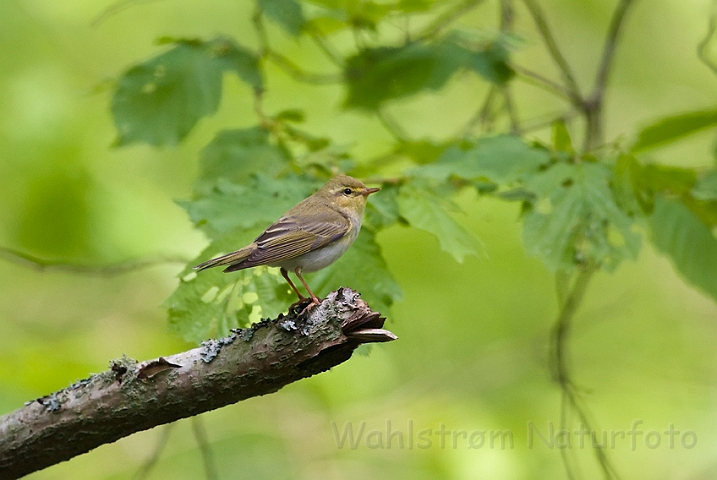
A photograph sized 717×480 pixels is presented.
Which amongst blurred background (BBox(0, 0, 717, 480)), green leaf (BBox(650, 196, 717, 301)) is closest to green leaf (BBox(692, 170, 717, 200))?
green leaf (BBox(650, 196, 717, 301))

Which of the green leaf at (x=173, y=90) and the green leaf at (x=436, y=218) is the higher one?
the green leaf at (x=173, y=90)

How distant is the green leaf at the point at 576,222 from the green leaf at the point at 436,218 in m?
0.34

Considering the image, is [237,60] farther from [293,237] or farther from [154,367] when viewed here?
[154,367]

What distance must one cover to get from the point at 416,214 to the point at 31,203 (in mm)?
3929

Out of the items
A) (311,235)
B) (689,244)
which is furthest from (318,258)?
(689,244)

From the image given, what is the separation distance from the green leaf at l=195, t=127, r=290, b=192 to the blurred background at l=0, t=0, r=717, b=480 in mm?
816

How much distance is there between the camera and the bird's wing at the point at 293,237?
308cm

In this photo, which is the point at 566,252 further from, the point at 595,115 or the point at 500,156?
the point at 595,115

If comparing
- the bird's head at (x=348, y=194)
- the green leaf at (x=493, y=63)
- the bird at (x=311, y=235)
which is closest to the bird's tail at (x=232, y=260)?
the bird at (x=311, y=235)

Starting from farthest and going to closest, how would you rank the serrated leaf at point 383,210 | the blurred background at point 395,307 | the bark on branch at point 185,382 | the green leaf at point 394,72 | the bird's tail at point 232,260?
the blurred background at point 395,307, the green leaf at point 394,72, the serrated leaf at point 383,210, the bird's tail at point 232,260, the bark on branch at point 185,382

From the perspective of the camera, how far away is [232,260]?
3.08 metres

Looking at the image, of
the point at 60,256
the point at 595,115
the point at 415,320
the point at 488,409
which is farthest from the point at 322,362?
the point at 415,320

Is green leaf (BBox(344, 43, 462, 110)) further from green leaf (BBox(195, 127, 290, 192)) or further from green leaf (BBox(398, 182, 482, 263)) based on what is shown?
green leaf (BBox(398, 182, 482, 263))

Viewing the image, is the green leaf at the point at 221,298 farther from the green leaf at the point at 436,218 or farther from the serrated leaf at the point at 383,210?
the green leaf at the point at 436,218
